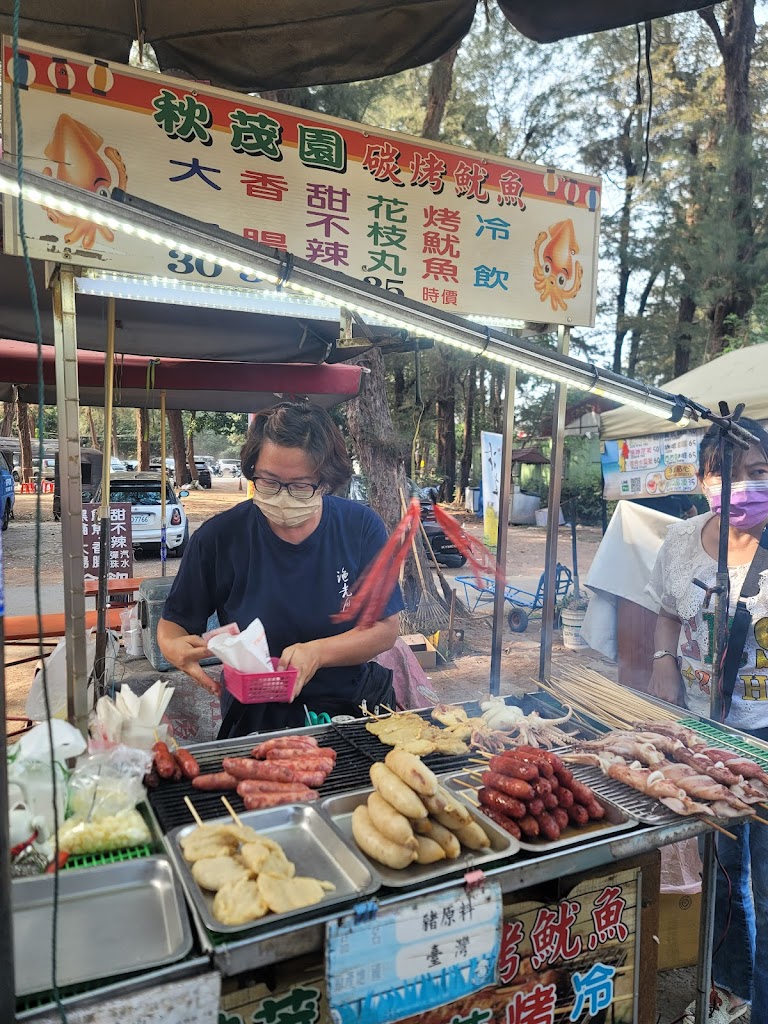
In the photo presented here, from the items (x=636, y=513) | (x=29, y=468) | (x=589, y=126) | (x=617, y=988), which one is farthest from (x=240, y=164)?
(x=29, y=468)

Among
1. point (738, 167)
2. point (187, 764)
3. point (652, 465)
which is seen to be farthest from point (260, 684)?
point (738, 167)

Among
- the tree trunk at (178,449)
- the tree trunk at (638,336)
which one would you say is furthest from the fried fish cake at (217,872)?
the tree trunk at (638,336)

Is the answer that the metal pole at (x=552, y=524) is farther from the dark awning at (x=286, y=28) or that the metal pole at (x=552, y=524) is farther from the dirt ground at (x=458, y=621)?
the dark awning at (x=286, y=28)

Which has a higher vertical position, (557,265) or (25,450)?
(557,265)

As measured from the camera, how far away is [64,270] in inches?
92.0

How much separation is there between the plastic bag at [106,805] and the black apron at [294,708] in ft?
3.81

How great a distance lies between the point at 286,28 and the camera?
2754mm

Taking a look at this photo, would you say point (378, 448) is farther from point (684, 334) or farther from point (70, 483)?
point (684, 334)

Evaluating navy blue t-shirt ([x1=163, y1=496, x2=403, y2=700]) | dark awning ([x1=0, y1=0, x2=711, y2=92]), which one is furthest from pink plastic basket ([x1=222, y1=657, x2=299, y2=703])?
dark awning ([x1=0, y1=0, x2=711, y2=92])

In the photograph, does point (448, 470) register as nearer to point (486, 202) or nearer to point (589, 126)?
point (589, 126)

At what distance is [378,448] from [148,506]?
5.31 metres

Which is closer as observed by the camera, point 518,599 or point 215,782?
point 215,782

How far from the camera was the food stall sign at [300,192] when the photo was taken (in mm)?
2215

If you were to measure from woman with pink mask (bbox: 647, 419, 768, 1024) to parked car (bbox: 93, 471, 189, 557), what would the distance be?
8987mm
